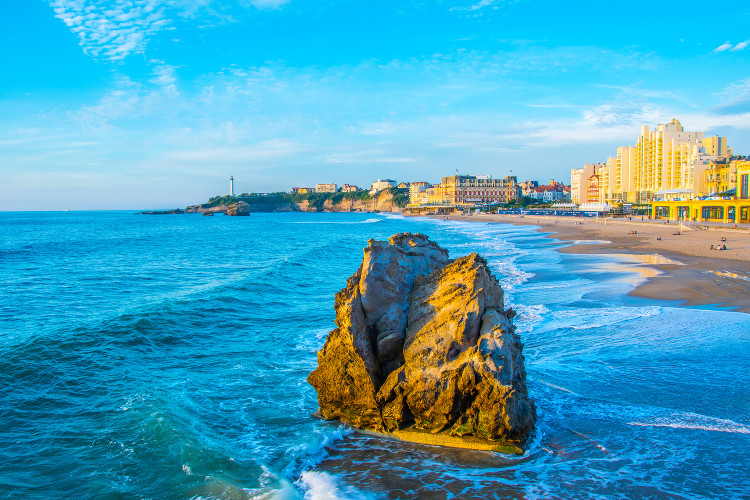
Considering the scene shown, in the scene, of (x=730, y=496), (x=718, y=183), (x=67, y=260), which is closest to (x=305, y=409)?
(x=730, y=496)

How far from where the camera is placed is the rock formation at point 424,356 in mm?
6426

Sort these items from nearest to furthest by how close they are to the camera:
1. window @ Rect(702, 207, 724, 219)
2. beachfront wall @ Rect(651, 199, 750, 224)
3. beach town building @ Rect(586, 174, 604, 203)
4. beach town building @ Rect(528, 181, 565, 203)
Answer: beachfront wall @ Rect(651, 199, 750, 224)
window @ Rect(702, 207, 724, 219)
beach town building @ Rect(586, 174, 604, 203)
beach town building @ Rect(528, 181, 565, 203)

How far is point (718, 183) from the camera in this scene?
7525 cm

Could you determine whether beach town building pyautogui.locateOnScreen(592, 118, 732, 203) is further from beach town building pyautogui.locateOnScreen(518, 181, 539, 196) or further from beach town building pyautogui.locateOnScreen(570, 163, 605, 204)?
beach town building pyautogui.locateOnScreen(518, 181, 539, 196)

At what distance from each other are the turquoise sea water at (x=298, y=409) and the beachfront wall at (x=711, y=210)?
138ft

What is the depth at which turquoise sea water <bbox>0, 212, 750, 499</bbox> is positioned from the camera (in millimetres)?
5875

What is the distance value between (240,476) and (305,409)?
6.87 feet

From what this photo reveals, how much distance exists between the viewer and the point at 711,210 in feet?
174

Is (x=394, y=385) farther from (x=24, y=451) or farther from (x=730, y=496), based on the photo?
(x=24, y=451)

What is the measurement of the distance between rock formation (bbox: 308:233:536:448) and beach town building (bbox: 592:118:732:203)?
78.6 meters

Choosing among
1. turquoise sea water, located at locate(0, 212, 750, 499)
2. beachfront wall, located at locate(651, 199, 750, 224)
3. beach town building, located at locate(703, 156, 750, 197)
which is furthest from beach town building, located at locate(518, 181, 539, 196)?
turquoise sea water, located at locate(0, 212, 750, 499)

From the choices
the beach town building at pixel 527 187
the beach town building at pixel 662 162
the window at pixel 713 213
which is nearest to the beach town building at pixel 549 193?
the beach town building at pixel 527 187

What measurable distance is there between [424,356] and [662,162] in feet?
344

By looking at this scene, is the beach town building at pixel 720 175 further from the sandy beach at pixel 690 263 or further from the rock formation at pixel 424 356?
the rock formation at pixel 424 356
